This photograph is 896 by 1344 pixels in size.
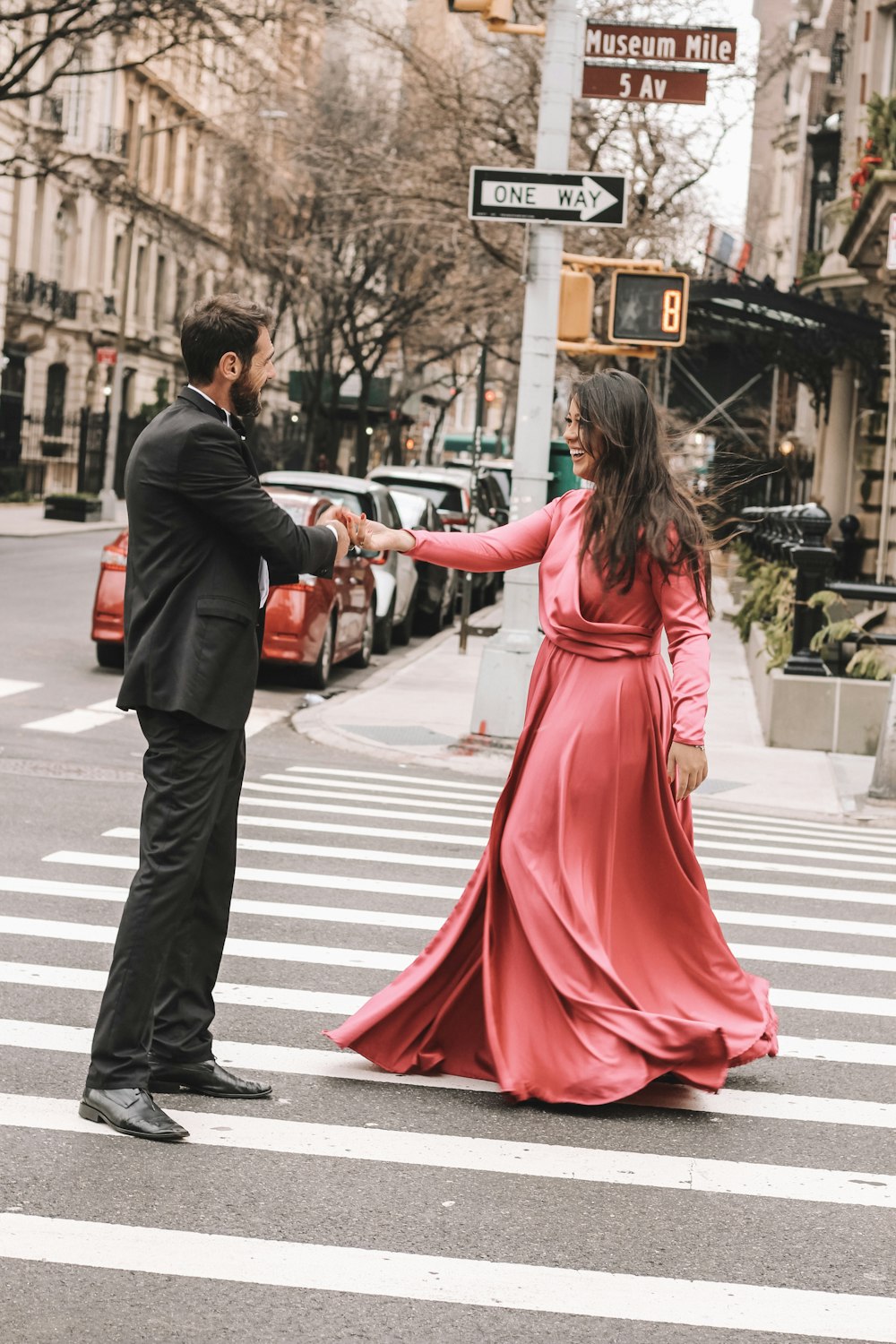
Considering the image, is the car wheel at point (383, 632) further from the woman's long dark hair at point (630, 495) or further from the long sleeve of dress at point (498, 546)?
the woman's long dark hair at point (630, 495)

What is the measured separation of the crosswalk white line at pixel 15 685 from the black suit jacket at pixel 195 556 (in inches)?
382

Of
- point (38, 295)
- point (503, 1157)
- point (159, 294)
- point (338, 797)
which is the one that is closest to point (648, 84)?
point (338, 797)

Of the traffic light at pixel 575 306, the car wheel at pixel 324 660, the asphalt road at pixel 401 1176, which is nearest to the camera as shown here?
the asphalt road at pixel 401 1176

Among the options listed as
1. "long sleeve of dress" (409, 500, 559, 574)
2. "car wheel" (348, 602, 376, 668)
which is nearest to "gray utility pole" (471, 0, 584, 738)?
"car wheel" (348, 602, 376, 668)

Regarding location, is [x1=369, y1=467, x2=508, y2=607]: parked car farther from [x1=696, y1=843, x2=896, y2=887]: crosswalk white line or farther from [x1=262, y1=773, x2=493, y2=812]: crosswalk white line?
[x1=696, y1=843, x2=896, y2=887]: crosswalk white line

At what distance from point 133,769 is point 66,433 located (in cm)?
4435

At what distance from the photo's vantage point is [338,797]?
10.6 m

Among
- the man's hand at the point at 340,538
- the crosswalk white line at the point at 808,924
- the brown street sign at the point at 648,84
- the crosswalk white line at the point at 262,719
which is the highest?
the brown street sign at the point at 648,84

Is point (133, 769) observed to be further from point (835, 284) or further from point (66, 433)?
point (66, 433)

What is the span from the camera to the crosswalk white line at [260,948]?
6.54 m

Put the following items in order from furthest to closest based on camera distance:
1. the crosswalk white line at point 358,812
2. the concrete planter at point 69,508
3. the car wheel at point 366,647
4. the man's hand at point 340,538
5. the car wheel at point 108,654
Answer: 1. the concrete planter at point 69,508
2. the car wheel at point 366,647
3. the car wheel at point 108,654
4. the crosswalk white line at point 358,812
5. the man's hand at point 340,538

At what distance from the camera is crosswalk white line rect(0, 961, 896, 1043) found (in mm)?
5805

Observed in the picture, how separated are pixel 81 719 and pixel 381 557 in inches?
244

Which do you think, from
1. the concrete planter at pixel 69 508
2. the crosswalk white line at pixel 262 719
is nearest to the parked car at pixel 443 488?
the crosswalk white line at pixel 262 719
